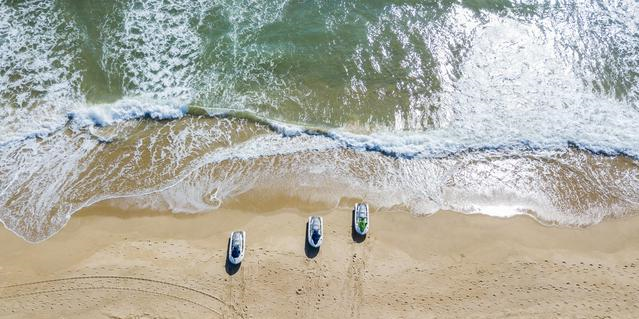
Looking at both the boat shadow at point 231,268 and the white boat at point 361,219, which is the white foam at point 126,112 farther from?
the white boat at point 361,219

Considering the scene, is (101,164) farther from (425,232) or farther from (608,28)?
(608,28)

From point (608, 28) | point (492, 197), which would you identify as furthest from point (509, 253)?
point (608, 28)

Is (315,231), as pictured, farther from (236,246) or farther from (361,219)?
(236,246)

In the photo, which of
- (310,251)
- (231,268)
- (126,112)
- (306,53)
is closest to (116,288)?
(231,268)

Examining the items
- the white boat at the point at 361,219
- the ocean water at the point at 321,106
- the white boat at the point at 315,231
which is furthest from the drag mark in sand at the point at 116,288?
the white boat at the point at 361,219

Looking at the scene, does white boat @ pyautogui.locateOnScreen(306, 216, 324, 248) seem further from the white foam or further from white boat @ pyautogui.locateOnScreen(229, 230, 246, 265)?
the white foam

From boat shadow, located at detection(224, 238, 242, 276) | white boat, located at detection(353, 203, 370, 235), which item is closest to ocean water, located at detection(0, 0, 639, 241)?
white boat, located at detection(353, 203, 370, 235)
